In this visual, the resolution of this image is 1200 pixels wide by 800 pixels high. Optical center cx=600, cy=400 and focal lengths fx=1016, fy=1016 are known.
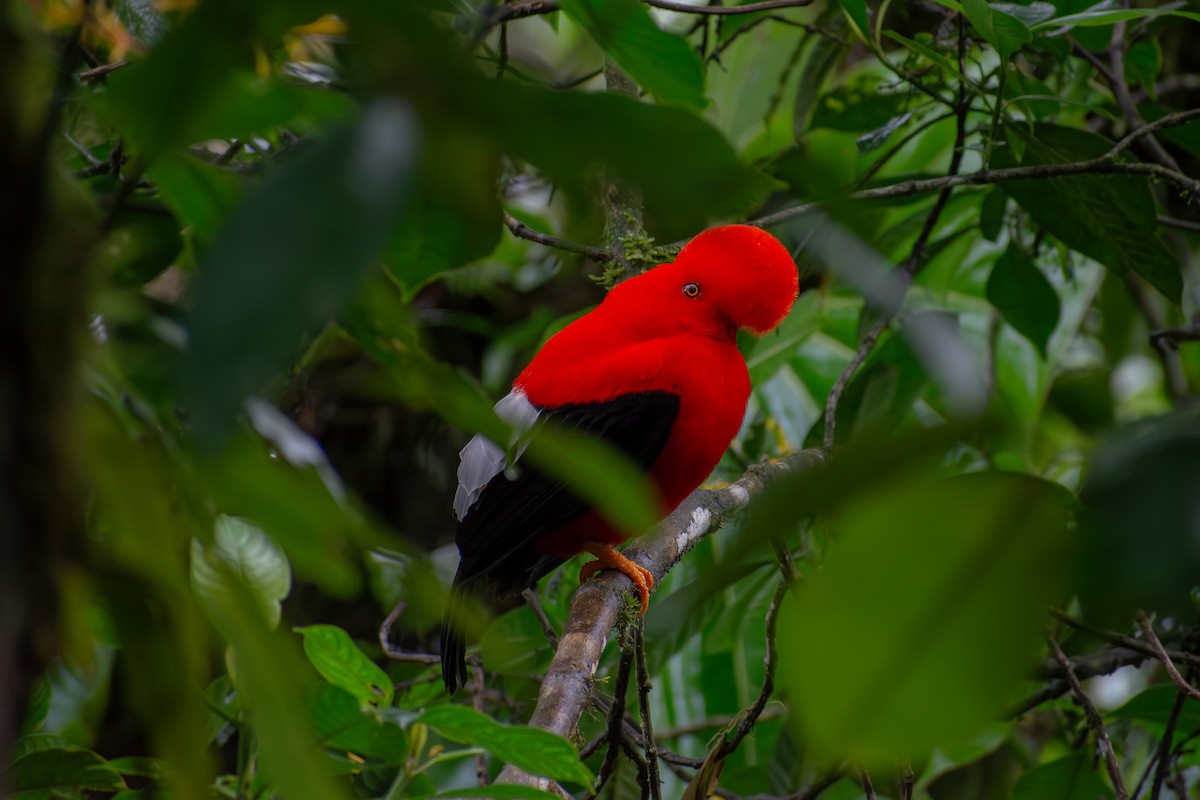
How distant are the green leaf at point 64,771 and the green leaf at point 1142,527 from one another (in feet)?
3.73

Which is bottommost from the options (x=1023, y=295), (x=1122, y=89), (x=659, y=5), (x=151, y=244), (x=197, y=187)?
(x=1023, y=295)

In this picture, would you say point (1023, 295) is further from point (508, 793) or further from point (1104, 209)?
point (508, 793)

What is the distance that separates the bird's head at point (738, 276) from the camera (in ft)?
5.56

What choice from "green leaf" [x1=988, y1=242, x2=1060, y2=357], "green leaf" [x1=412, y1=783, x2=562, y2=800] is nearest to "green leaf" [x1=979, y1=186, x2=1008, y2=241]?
"green leaf" [x1=988, y1=242, x2=1060, y2=357]

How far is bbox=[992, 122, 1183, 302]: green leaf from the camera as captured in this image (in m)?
1.57

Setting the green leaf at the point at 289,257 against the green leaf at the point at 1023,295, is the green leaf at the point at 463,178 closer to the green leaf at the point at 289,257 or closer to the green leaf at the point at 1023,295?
the green leaf at the point at 289,257

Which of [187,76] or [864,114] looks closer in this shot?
[187,76]

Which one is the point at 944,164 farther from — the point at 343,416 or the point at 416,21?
the point at 416,21

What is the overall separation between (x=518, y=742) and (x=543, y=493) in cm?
83

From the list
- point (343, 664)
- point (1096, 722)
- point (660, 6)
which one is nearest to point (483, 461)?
point (343, 664)

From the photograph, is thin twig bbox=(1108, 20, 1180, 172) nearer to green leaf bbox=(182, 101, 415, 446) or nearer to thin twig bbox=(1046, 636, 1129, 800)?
thin twig bbox=(1046, 636, 1129, 800)

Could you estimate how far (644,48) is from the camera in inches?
31.2

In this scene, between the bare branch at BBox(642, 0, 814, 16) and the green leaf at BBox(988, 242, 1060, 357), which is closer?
the bare branch at BBox(642, 0, 814, 16)

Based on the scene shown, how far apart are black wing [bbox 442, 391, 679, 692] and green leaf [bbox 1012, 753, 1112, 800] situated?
0.87m
